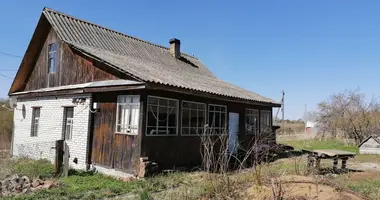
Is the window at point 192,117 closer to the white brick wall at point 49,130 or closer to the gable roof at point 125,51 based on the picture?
the gable roof at point 125,51

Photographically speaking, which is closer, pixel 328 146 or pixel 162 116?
pixel 162 116

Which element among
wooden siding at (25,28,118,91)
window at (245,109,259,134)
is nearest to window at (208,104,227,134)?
window at (245,109,259,134)

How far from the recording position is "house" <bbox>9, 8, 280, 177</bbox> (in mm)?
9961

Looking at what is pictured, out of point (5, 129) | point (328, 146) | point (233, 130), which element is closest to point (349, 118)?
point (328, 146)

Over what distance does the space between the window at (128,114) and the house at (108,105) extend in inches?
1.3

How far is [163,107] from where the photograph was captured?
10.5 metres

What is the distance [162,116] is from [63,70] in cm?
580

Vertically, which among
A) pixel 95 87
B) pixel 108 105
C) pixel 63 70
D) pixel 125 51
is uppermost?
pixel 125 51

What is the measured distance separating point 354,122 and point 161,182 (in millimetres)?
22538

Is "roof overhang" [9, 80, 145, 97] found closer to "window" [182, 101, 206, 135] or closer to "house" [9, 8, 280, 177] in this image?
"house" [9, 8, 280, 177]

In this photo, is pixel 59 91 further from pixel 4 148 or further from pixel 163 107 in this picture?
pixel 4 148

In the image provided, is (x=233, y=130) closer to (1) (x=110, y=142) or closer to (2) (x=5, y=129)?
(1) (x=110, y=142)

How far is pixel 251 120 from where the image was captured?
1634cm

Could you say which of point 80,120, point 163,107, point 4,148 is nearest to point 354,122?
point 163,107
